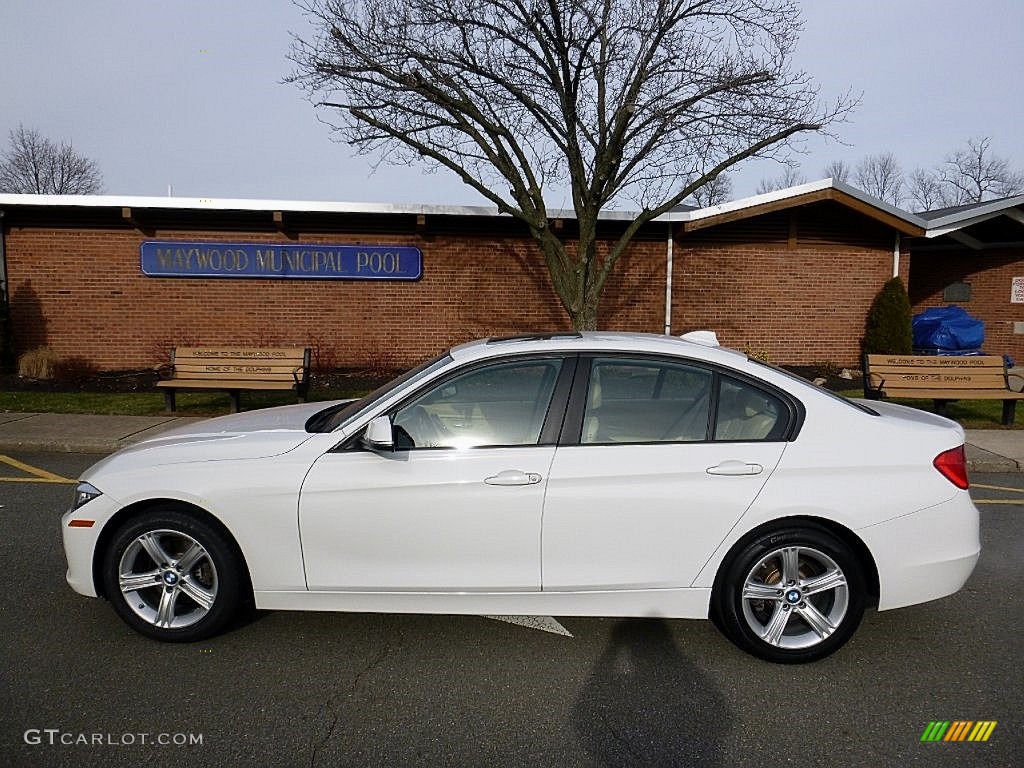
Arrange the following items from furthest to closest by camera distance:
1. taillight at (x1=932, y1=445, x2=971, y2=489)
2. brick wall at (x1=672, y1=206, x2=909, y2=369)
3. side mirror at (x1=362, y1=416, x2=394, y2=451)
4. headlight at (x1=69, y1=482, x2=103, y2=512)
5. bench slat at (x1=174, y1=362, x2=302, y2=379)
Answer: brick wall at (x1=672, y1=206, x2=909, y2=369) < bench slat at (x1=174, y1=362, x2=302, y2=379) < headlight at (x1=69, y1=482, x2=103, y2=512) < taillight at (x1=932, y1=445, x2=971, y2=489) < side mirror at (x1=362, y1=416, x2=394, y2=451)

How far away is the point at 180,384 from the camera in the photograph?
10266 millimetres

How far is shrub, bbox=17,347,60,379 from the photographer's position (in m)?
13.1

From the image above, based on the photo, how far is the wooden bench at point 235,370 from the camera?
10234 millimetres

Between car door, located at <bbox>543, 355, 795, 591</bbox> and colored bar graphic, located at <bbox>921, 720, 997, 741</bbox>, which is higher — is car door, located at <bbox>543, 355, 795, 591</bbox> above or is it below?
above

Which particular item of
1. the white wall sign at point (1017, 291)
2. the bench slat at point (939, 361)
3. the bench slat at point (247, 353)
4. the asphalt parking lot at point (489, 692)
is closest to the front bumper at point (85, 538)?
the asphalt parking lot at point (489, 692)

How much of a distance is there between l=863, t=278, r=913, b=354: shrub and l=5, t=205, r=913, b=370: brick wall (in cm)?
53

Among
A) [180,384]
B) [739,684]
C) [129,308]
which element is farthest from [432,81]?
[739,684]

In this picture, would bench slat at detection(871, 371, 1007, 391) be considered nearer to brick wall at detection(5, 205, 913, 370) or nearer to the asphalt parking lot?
brick wall at detection(5, 205, 913, 370)

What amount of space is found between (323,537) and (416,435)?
629 mm

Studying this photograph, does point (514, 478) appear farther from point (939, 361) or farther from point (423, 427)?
point (939, 361)

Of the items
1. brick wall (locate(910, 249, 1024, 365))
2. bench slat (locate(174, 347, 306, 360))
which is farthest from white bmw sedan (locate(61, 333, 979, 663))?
brick wall (locate(910, 249, 1024, 365))

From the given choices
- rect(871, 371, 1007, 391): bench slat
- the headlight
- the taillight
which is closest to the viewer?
the taillight

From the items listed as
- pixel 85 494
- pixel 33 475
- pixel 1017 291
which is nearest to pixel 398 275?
pixel 33 475

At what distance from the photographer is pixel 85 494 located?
3.45 meters
